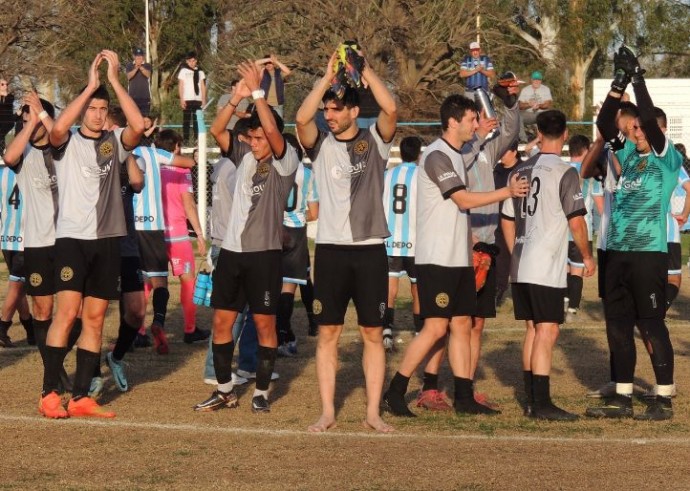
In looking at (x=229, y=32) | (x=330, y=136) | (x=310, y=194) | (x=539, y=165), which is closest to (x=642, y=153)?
(x=539, y=165)

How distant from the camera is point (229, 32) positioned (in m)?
35.4

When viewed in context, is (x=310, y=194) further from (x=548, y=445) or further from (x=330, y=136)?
(x=548, y=445)

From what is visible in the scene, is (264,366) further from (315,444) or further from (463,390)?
(463,390)

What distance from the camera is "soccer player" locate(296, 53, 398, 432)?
28.7 feet

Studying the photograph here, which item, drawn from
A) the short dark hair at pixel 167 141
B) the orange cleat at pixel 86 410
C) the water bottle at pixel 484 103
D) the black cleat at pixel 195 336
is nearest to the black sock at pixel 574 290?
the black cleat at pixel 195 336

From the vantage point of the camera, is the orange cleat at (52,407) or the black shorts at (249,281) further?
the black shorts at (249,281)

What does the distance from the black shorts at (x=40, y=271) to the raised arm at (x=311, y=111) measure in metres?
2.46

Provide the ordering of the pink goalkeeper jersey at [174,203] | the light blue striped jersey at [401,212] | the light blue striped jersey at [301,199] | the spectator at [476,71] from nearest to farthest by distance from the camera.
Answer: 1. the light blue striped jersey at [301,199]
2. the light blue striped jersey at [401,212]
3. the pink goalkeeper jersey at [174,203]
4. the spectator at [476,71]

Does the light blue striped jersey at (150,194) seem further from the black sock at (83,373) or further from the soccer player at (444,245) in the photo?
the soccer player at (444,245)

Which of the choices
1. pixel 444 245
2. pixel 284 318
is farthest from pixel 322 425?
pixel 284 318

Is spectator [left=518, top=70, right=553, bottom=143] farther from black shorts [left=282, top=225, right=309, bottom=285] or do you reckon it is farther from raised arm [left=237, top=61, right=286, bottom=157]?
raised arm [left=237, top=61, right=286, bottom=157]

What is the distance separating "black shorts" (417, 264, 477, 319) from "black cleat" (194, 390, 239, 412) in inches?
61.4

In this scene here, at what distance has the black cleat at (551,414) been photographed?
916 cm

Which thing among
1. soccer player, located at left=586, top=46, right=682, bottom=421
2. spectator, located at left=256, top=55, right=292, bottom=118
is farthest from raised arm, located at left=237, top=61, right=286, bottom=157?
soccer player, located at left=586, top=46, right=682, bottom=421
